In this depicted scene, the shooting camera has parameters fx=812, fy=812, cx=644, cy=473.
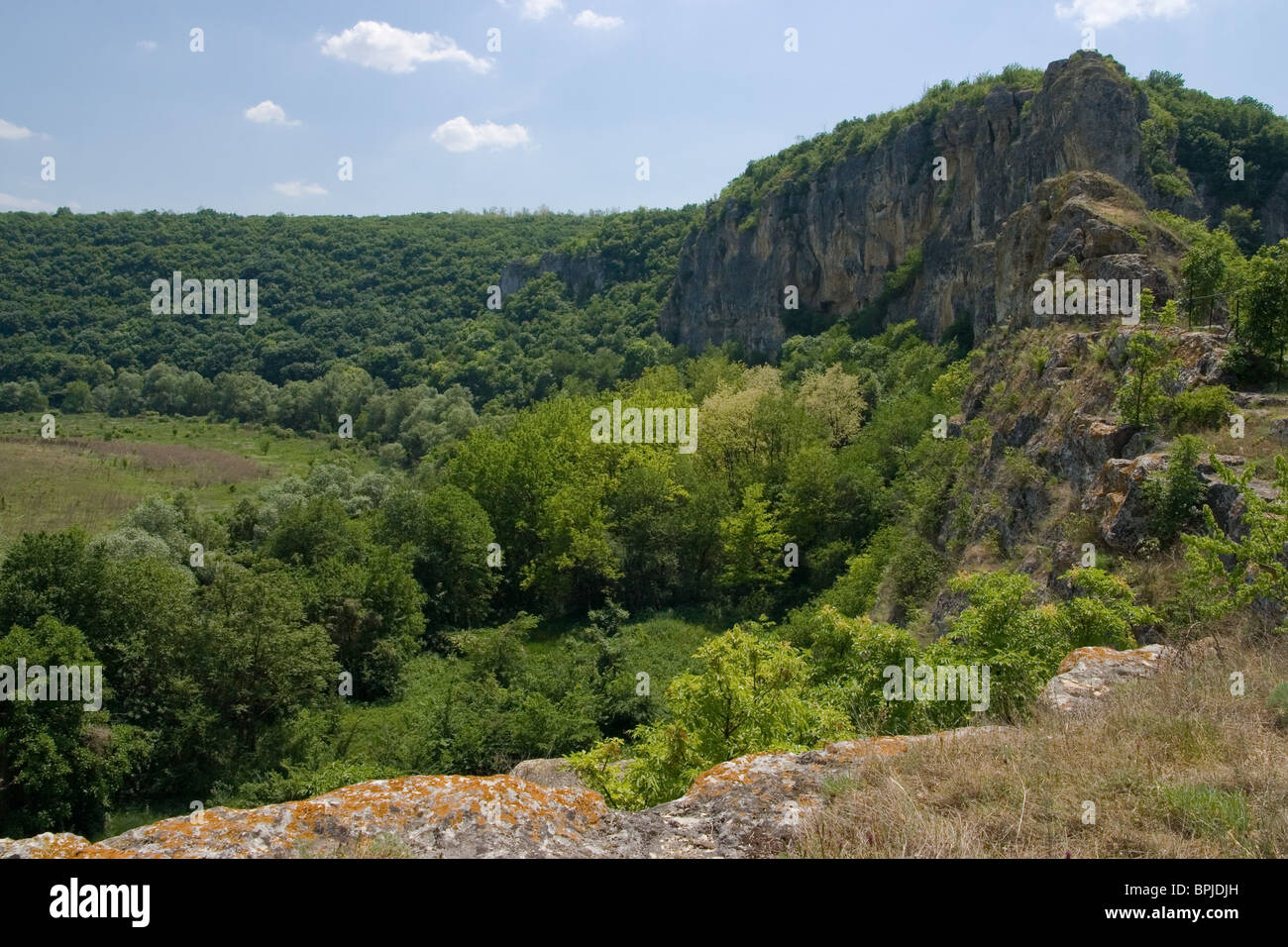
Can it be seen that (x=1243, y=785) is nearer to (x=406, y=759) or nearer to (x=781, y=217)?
(x=406, y=759)

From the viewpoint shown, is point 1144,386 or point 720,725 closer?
point 720,725

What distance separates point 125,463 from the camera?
6631cm

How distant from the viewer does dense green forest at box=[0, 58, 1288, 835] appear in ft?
30.9

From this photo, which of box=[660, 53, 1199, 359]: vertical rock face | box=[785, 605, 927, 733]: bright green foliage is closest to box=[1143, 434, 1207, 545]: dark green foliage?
box=[785, 605, 927, 733]: bright green foliage

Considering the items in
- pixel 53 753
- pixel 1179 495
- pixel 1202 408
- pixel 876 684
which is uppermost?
pixel 1202 408

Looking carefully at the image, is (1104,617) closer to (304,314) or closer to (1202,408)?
(1202,408)

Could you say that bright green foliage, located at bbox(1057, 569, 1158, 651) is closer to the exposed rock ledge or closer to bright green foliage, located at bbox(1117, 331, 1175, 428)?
the exposed rock ledge

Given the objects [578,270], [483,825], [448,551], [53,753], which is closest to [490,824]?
[483,825]

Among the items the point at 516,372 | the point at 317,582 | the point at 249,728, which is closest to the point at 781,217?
the point at 516,372

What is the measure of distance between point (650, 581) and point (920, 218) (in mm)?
36260

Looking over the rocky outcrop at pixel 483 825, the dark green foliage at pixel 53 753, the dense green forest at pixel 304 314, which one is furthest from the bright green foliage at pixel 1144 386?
the dense green forest at pixel 304 314

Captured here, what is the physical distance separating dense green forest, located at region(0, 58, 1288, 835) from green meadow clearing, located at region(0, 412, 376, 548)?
10.0m

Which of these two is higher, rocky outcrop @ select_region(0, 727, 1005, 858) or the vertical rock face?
the vertical rock face

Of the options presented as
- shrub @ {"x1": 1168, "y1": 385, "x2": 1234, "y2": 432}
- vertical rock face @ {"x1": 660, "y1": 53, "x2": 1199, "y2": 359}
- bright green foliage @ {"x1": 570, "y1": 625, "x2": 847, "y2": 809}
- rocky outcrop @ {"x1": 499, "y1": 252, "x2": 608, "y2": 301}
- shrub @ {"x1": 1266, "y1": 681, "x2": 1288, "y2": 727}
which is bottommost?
bright green foliage @ {"x1": 570, "y1": 625, "x2": 847, "y2": 809}
